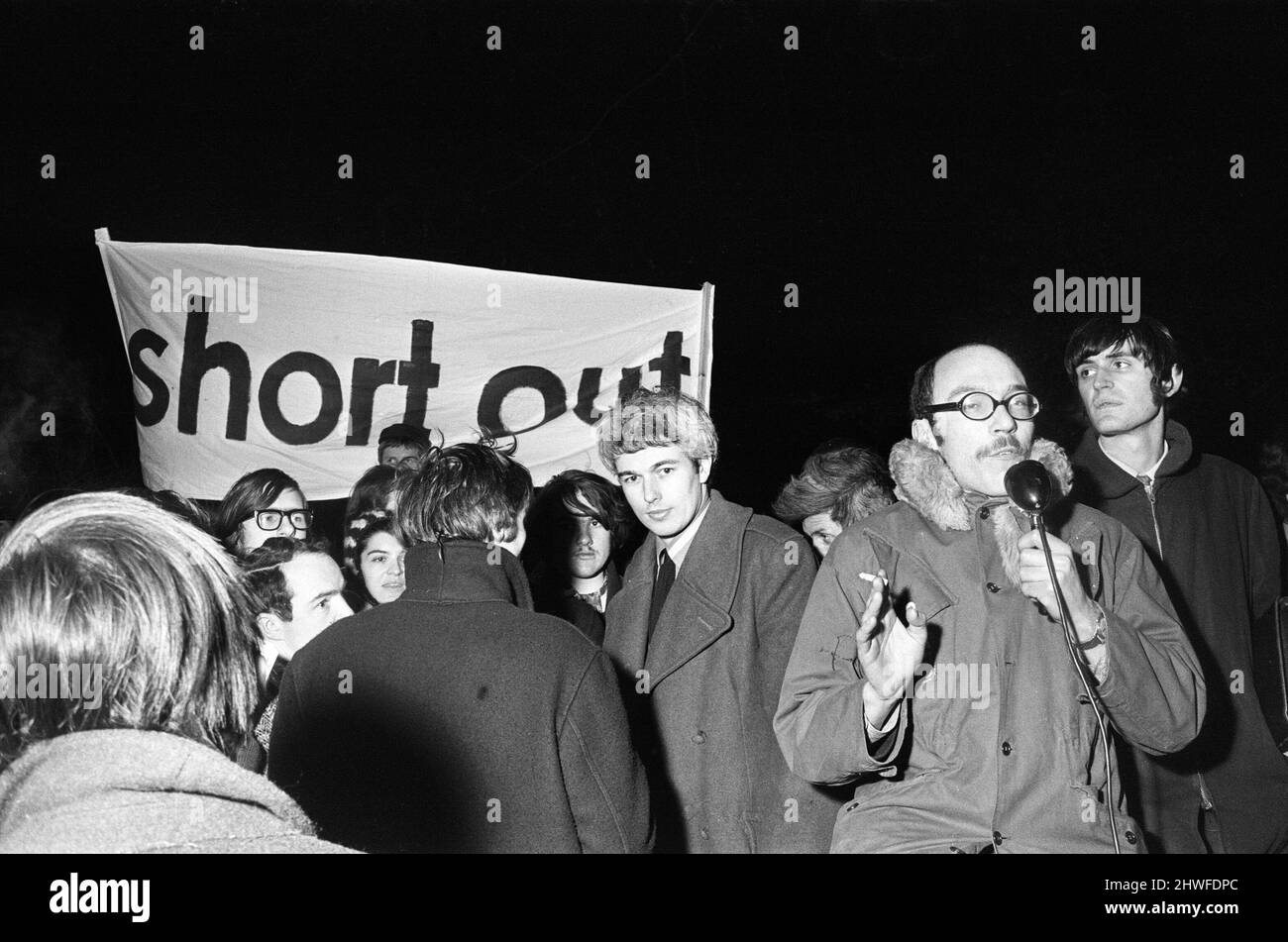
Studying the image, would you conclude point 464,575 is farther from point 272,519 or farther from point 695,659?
point 272,519

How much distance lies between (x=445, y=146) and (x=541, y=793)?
11.7 feet

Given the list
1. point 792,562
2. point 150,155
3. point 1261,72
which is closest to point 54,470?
point 150,155

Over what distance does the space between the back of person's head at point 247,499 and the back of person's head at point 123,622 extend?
2.21 meters

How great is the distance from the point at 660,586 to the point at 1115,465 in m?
1.28

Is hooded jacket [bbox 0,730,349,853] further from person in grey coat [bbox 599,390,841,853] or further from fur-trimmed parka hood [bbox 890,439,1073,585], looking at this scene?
person in grey coat [bbox 599,390,841,853]

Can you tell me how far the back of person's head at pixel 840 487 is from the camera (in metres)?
3.73

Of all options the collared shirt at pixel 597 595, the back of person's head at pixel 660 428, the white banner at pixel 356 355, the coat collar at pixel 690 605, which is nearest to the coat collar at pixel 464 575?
the coat collar at pixel 690 605

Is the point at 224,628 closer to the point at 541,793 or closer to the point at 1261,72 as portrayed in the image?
the point at 541,793

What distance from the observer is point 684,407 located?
3148 mm

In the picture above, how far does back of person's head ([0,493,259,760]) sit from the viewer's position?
1.32 meters

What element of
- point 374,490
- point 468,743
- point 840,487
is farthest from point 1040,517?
point 374,490

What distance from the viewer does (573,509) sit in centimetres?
385

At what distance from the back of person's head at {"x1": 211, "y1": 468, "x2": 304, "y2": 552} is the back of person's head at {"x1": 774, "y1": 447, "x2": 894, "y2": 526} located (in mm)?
1539

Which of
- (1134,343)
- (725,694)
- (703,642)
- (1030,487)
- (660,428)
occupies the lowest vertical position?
(725,694)
